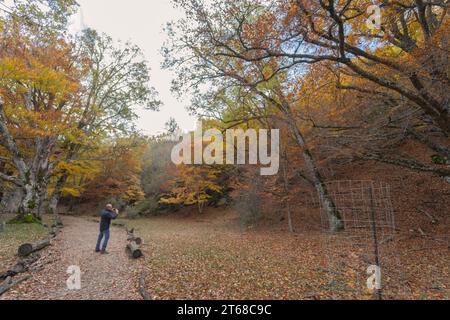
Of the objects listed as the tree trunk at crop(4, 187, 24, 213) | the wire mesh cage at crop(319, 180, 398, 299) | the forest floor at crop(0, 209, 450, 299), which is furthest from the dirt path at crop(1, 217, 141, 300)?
the tree trunk at crop(4, 187, 24, 213)

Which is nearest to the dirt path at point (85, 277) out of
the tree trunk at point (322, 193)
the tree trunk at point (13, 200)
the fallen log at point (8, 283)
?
the fallen log at point (8, 283)

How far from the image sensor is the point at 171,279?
17.8ft

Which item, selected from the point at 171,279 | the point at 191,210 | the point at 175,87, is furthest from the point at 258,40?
the point at 191,210

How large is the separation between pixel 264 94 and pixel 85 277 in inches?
382

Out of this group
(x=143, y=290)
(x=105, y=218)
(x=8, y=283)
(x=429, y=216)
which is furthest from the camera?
(x=429, y=216)

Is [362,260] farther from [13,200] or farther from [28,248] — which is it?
[13,200]

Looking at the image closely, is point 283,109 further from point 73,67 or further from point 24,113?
point 73,67

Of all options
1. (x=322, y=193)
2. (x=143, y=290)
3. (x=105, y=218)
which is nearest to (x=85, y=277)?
(x=143, y=290)

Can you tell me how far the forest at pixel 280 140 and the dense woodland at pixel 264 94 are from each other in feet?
0.25

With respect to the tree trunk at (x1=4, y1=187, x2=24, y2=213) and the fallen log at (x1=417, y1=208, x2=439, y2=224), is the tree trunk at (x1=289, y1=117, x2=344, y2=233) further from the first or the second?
the tree trunk at (x1=4, y1=187, x2=24, y2=213)

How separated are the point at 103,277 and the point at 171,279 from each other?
1.69 meters

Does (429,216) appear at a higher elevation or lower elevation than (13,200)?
lower

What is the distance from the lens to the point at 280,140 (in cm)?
1244

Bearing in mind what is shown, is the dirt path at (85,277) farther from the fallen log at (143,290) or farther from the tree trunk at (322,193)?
the tree trunk at (322,193)
